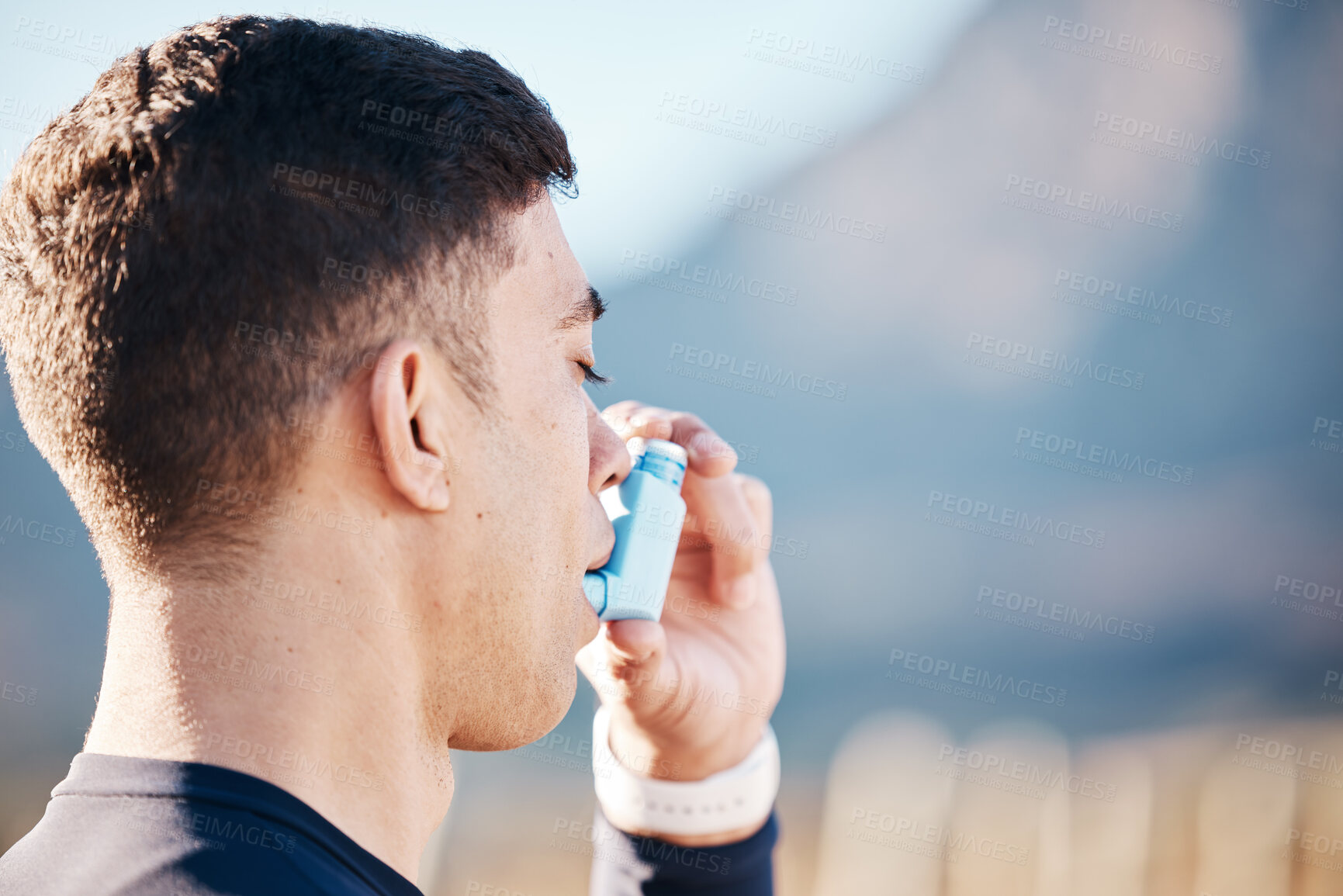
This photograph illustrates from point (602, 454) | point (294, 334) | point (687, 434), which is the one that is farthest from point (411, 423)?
point (687, 434)

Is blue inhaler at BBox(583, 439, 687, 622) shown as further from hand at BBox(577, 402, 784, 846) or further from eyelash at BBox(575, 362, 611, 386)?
eyelash at BBox(575, 362, 611, 386)

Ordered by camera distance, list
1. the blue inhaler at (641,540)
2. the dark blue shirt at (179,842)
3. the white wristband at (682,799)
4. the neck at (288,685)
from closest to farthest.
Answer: the dark blue shirt at (179,842) < the neck at (288,685) < the blue inhaler at (641,540) < the white wristband at (682,799)

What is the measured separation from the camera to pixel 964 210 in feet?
13.6

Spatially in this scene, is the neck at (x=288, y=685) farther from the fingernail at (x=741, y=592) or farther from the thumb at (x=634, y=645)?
the fingernail at (x=741, y=592)

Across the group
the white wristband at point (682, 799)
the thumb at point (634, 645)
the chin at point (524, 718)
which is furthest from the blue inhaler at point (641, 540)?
the white wristband at point (682, 799)

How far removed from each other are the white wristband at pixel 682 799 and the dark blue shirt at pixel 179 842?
82 centimetres

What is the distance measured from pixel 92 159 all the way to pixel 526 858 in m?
3.44

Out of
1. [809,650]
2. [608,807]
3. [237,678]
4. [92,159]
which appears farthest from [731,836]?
[809,650]

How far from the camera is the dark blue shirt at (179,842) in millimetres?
661

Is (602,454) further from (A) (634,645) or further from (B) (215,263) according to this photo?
(B) (215,263)

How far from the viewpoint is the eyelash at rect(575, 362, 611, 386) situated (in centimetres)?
114

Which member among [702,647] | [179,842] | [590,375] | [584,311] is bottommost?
[702,647]

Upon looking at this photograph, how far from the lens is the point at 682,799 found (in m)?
1.58

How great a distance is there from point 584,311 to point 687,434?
587mm
